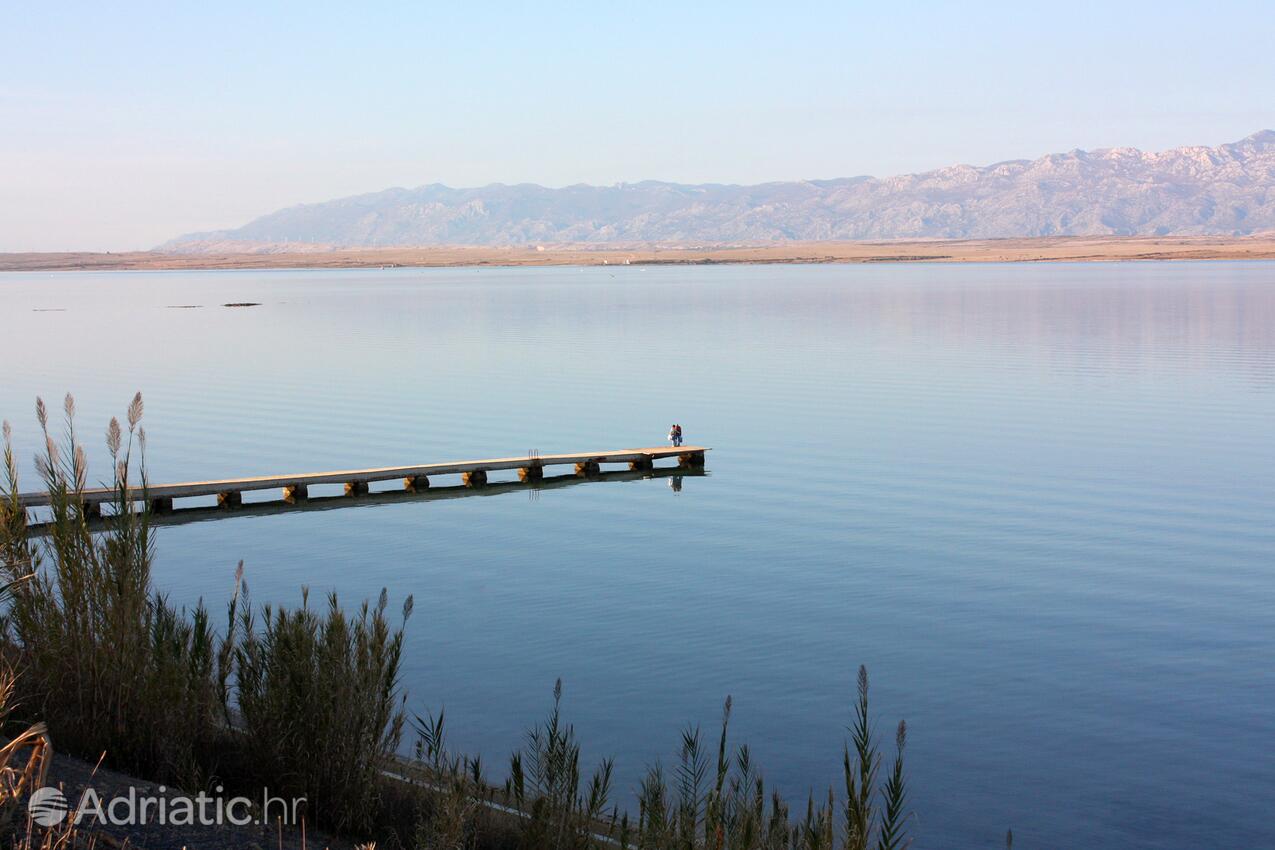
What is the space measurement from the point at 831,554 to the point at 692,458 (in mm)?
9521

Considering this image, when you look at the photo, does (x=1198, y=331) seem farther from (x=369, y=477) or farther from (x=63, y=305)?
(x=63, y=305)

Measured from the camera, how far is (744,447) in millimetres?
32812

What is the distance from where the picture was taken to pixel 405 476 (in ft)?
91.4

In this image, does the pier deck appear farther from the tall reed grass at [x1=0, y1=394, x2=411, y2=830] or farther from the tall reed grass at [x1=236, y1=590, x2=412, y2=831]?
A: the tall reed grass at [x1=236, y1=590, x2=412, y2=831]

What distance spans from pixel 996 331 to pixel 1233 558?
160 ft

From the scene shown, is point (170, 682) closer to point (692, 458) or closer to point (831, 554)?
point (831, 554)

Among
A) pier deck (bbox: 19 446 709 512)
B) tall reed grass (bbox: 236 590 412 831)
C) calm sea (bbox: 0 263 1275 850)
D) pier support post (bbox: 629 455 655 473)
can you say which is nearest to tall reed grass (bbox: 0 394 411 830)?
tall reed grass (bbox: 236 590 412 831)

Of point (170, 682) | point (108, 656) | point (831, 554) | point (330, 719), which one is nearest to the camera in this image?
point (330, 719)

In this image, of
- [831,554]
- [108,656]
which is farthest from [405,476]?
[108,656]

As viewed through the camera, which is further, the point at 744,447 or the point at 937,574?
the point at 744,447

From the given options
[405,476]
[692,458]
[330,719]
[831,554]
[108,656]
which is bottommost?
[831,554]

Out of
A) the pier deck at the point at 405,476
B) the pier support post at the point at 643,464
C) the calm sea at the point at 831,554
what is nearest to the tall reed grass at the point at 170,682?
the calm sea at the point at 831,554

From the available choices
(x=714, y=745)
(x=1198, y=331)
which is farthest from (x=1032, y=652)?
(x=1198, y=331)

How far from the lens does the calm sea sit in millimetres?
13359
